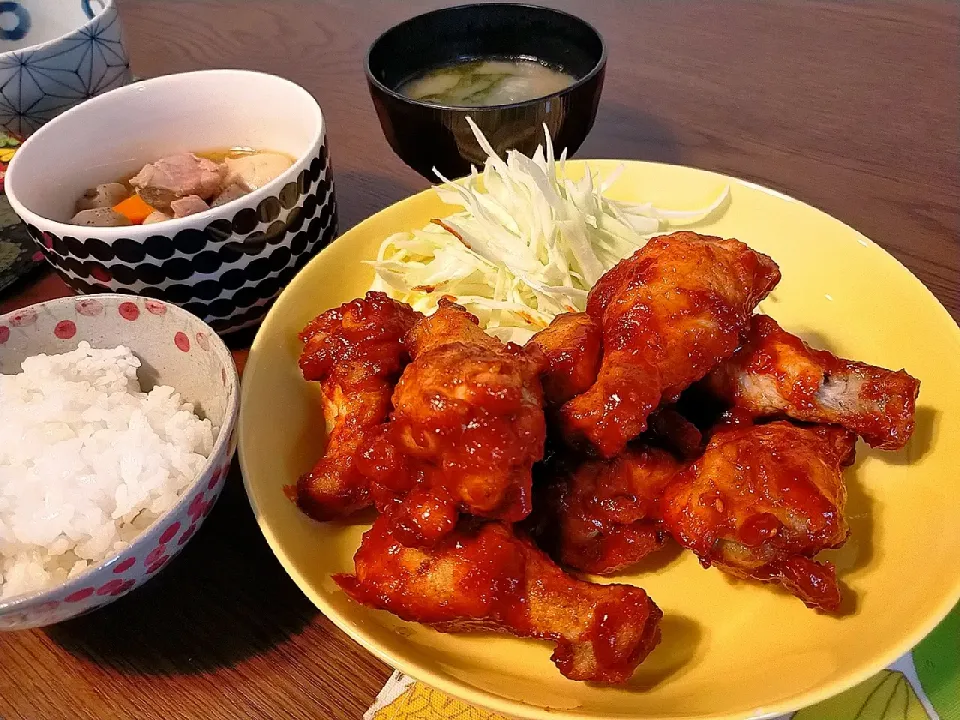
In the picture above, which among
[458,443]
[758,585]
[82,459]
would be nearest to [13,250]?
[82,459]

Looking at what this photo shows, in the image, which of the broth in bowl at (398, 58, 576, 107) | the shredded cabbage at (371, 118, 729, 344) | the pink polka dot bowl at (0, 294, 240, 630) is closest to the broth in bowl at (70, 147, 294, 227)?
the pink polka dot bowl at (0, 294, 240, 630)

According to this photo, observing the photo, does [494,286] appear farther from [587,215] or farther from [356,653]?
[356,653]

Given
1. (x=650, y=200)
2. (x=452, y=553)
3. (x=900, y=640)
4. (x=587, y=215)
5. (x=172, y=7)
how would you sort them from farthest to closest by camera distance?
(x=172, y=7) → (x=650, y=200) → (x=587, y=215) → (x=452, y=553) → (x=900, y=640)

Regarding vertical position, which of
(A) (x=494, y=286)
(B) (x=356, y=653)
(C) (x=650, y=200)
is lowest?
(B) (x=356, y=653)

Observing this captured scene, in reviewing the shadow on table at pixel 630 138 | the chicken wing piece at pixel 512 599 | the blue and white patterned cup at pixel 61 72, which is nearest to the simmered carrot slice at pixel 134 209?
the blue and white patterned cup at pixel 61 72

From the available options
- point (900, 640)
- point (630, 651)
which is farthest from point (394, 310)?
point (900, 640)

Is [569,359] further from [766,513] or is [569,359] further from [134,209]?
[134,209]

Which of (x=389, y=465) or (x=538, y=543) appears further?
(x=538, y=543)
